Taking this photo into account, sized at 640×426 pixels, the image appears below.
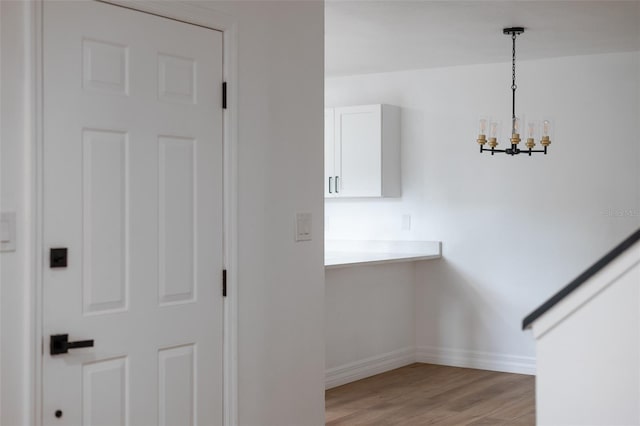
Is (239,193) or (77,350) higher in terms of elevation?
(239,193)

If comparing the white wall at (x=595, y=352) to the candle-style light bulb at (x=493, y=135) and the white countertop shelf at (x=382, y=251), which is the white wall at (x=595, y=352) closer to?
the candle-style light bulb at (x=493, y=135)

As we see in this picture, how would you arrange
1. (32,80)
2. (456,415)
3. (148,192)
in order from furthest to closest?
(456,415) < (148,192) < (32,80)

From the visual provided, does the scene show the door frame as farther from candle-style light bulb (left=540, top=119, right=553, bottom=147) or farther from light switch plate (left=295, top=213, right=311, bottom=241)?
candle-style light bulb (left=540, top=119, right=553, bottom=147)

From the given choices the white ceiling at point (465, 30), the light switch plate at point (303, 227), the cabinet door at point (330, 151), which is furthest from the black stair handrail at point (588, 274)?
the cabinet door at point (330, 151)

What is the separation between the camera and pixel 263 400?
329 centimetres

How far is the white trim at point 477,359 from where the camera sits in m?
6.36

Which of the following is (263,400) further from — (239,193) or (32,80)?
(32,80)

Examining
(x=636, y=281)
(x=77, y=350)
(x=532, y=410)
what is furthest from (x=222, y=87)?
(x=532, y=410)

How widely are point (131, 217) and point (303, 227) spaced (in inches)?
36.1

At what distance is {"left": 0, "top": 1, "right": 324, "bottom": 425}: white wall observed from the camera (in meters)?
3.21

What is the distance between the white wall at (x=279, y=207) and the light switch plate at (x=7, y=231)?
37.3 inches

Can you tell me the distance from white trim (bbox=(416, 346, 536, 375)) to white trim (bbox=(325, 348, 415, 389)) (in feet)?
0.45

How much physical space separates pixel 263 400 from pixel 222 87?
1.28 metres

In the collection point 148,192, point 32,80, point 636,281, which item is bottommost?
point 636,281
